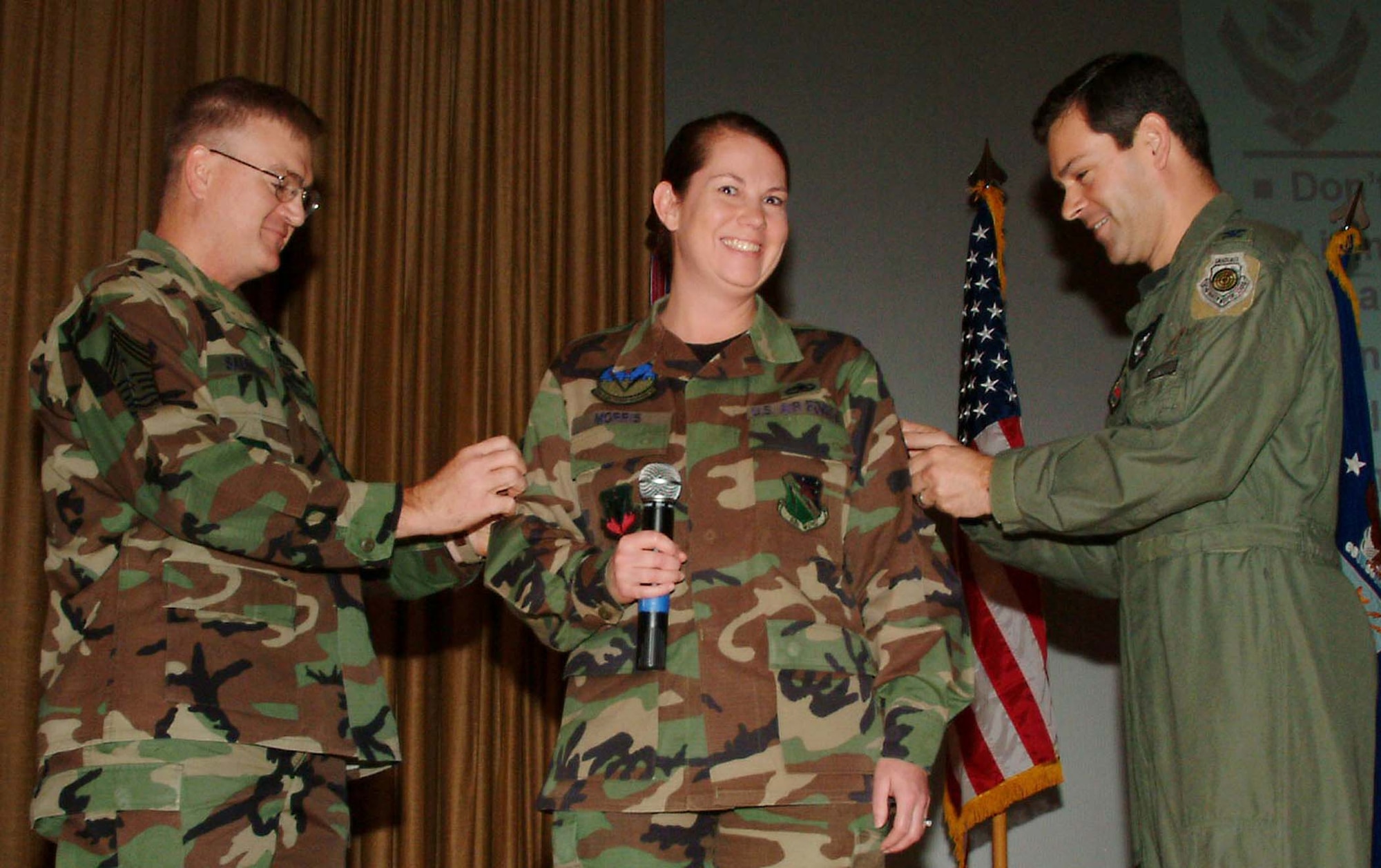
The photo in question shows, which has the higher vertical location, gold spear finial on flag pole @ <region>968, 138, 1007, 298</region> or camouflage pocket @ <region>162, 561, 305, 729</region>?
gold spear finial on flag pole @ <region>968, 138, 1007, 298</region>

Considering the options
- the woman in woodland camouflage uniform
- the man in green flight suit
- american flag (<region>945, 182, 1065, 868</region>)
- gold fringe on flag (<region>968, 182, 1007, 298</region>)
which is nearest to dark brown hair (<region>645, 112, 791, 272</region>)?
the woman in woodland camouflage uniform

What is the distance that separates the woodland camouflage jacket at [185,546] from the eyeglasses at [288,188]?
0.27 metres

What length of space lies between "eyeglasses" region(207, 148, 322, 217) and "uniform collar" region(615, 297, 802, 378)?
863mm

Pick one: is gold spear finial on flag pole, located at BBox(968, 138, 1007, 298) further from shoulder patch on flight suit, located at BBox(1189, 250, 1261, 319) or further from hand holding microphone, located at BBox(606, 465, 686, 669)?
hand holding microphone, located at BBox(606, 465, 686, 669)

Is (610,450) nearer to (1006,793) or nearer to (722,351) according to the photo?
(722,351)

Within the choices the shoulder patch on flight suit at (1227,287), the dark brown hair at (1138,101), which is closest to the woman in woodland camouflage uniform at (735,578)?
the shoulder patch on flight suit at (1227,287)

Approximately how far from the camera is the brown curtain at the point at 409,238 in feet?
12.7

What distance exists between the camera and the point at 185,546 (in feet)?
7.77

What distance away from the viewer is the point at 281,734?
2.28 m

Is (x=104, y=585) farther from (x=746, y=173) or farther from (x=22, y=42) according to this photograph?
(x=22, y=42)

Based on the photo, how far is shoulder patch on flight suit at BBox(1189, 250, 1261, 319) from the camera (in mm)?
2480

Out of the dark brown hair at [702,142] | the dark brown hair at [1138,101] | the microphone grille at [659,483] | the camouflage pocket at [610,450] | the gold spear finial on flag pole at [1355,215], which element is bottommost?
the microphone grille at [659,483]

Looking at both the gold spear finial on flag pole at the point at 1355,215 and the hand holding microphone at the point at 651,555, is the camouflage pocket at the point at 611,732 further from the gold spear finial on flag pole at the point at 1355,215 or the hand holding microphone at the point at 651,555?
the gold spear finial on flag pole at the point at 1355,215

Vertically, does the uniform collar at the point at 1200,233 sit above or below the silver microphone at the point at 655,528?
above
